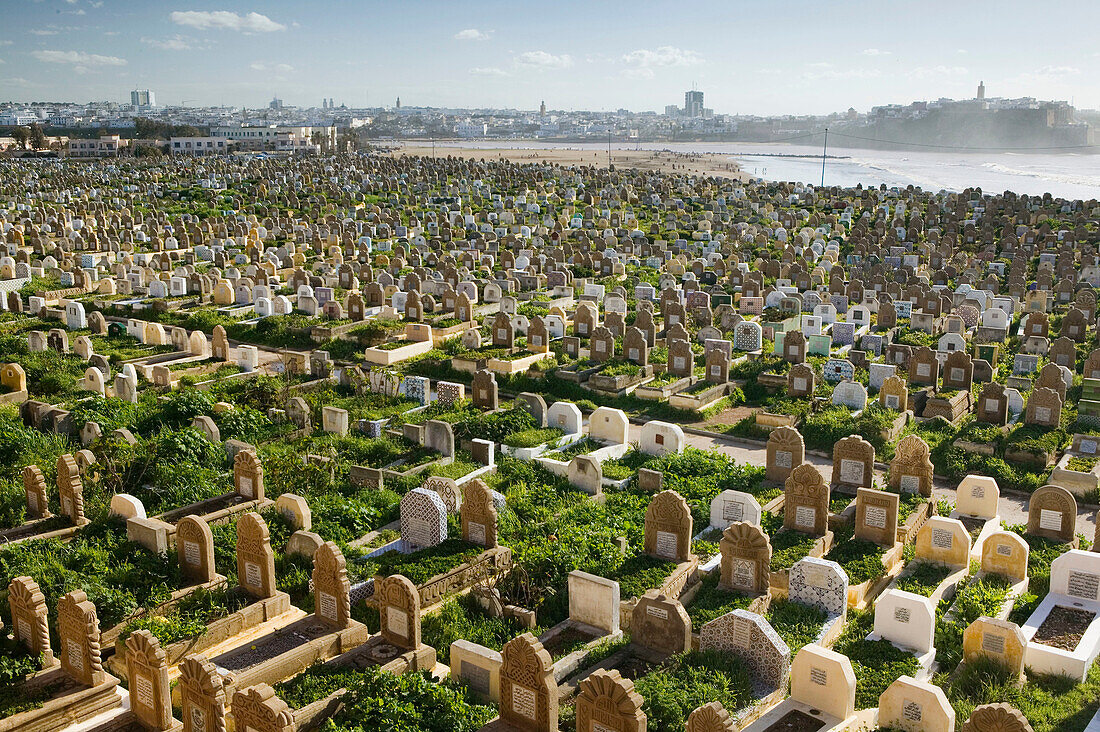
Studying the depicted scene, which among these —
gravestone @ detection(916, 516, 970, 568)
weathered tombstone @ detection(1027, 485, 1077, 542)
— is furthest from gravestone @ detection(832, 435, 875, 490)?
gravestone @ detection(916, 516, 970, 568)

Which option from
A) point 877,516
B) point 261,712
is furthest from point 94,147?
point 261,712

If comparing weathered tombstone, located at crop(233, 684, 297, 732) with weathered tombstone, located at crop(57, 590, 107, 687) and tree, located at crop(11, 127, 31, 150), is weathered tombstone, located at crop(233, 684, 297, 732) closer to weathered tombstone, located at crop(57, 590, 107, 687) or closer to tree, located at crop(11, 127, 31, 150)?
weathered tombstone, located at crop(57, 590, 107, 687)

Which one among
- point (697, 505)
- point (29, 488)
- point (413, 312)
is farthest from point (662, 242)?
point (29, 488)

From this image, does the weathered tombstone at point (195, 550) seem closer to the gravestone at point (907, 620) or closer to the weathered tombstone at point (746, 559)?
the weathered tombstone at point (746, 559)

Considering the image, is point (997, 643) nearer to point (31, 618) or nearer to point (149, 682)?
point (149, 682)

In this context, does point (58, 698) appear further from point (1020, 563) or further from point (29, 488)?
point (1020, 563)

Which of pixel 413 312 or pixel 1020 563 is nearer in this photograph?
pixel 1020 563
